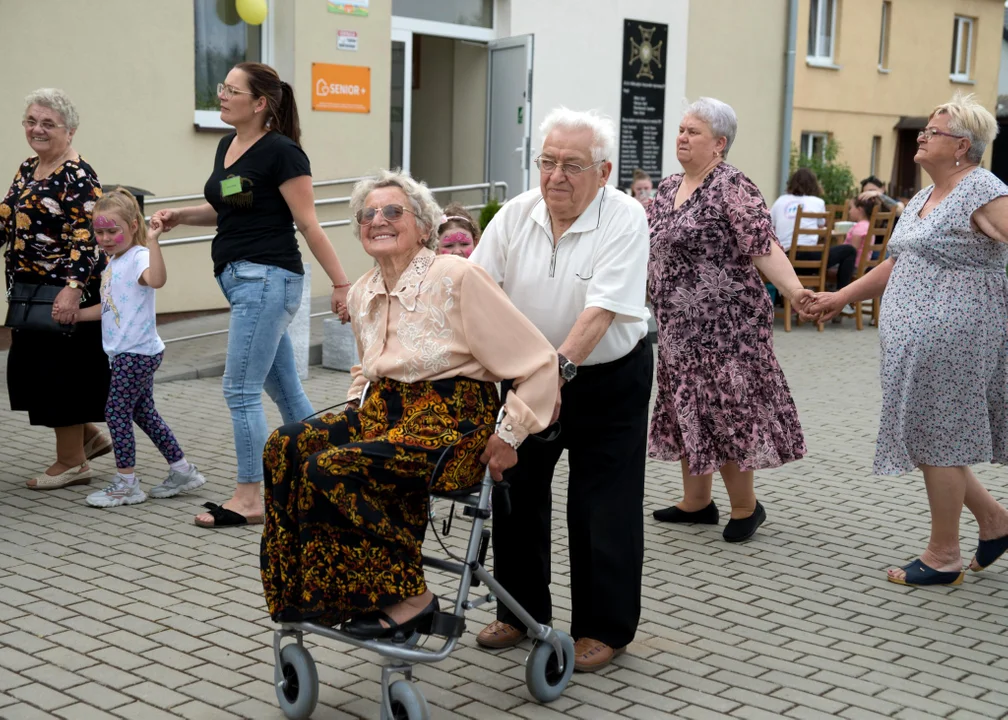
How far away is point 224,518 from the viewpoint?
229 inches

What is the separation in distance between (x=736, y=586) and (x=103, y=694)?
2530 mm

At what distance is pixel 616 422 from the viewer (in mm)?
4227

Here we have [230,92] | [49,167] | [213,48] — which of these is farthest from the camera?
[213,48]

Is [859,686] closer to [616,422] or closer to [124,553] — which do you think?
[616,422]

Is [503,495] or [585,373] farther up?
[585,373]

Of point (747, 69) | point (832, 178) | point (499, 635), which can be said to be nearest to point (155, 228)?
point (499, 635)

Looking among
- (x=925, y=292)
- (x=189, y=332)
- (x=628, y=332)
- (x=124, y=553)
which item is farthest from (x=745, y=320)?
(x=189, y=332)

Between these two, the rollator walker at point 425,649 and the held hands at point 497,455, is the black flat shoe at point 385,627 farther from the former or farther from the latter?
the held hands at point 497,455

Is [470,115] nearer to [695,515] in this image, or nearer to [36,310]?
[36,310]

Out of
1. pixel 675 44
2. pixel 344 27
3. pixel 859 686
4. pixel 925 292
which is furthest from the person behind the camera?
pixel 675 44

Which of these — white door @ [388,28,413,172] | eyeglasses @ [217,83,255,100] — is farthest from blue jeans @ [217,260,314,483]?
white door @ [388,28,413,172]

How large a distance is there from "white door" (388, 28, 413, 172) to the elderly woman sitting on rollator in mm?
11013

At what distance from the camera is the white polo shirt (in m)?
4.03

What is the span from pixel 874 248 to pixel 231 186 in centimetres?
1108
